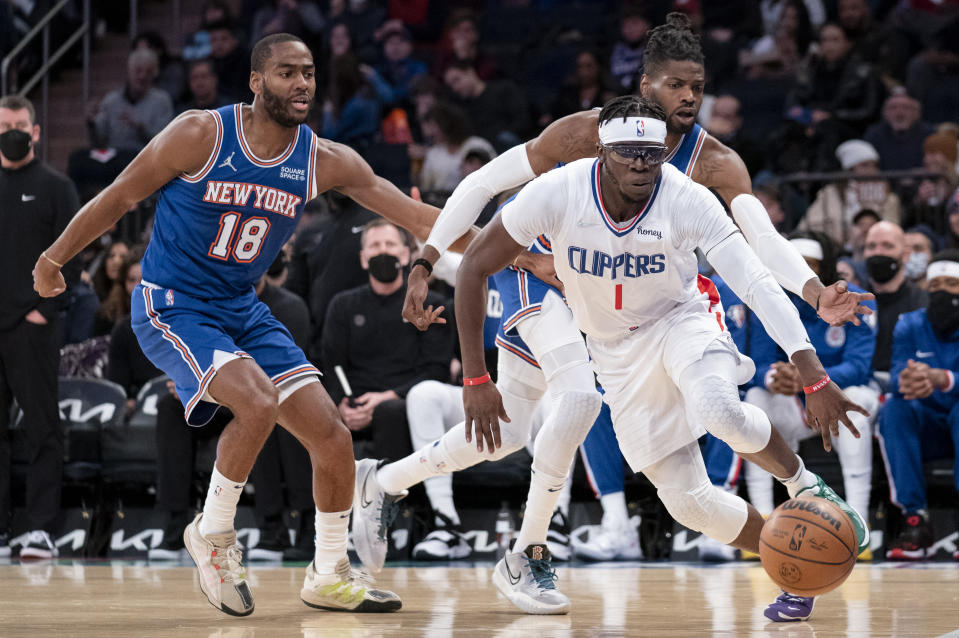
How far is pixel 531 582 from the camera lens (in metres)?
5.04

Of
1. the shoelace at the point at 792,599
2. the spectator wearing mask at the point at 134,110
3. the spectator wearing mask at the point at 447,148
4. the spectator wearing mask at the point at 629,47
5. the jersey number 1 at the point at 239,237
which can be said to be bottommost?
the shoelace at the point at 792,599

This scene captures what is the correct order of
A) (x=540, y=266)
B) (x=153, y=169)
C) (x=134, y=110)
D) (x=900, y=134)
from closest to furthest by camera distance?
(x=153, y=169) → (x=540, y=266) → (x=900, y=134) → (x=134, y=110)

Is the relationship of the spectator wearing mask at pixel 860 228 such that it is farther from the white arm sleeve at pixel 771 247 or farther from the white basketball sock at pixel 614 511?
the white arm sleeve at pixel 771 247

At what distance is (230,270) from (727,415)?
6.38 ft

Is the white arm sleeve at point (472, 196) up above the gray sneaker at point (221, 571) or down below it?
above

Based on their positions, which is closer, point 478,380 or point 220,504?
point 478,380

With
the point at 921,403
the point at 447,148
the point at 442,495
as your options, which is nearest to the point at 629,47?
the point at 447,148

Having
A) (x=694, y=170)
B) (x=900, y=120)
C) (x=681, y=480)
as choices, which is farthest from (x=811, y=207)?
(x=681, y=480)

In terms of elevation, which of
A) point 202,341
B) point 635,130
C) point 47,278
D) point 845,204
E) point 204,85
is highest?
point 204,85

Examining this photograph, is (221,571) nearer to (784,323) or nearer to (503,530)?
(784,323)

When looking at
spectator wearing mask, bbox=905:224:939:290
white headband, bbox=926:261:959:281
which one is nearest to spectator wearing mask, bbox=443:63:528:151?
spectator wearing mask, bbox=905:224:939:290

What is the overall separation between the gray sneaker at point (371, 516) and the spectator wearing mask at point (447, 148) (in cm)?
495

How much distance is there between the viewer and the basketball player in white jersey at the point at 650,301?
4500mm

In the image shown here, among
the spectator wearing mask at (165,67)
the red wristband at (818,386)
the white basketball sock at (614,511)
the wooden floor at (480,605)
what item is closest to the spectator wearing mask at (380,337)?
the white basketball sock at (614,511)
